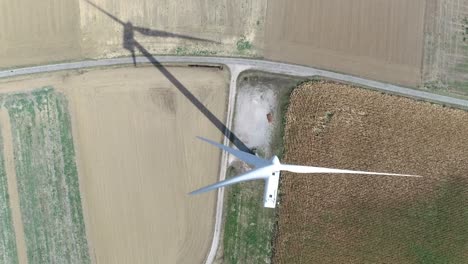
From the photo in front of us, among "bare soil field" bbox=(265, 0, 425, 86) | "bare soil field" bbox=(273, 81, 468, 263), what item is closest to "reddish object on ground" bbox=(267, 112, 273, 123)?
"bare soil field" bbox=(273, 81, 468, 263)

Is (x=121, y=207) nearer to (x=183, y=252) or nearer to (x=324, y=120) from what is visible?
(x=183, y=252)

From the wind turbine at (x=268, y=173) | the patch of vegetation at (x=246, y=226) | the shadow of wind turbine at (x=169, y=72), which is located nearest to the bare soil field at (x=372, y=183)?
the patch of vegetation at (x=246, y=226)

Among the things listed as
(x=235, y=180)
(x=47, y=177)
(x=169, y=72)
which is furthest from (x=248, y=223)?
Result: (x=47, y=177)

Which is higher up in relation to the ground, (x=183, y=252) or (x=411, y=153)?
(x=411, y=153)

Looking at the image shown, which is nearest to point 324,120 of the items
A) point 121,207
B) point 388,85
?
point 388,85

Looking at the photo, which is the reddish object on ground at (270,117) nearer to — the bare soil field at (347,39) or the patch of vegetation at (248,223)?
the patch of vegetation at (248,223)

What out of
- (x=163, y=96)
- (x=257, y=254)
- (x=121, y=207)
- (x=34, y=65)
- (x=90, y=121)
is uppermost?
(x=34, y=65)
